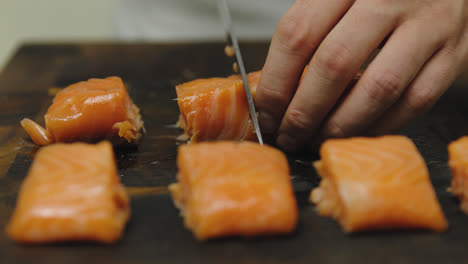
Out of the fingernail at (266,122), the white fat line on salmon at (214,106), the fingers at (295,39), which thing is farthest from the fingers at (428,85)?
the white fat line on salmon at (214,106)

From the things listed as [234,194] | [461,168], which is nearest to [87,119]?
[234,194]

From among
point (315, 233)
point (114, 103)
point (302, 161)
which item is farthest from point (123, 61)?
point (315, 233)

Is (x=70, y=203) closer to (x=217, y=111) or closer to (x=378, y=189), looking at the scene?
(x=217, y=111)

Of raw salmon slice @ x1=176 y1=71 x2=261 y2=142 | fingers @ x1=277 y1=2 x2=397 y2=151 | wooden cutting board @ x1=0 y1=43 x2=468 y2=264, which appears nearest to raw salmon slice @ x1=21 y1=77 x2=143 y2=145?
wooden cutting board @ x1=0 y1=43 x2=468 y2=264

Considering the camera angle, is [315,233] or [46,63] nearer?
[315,233]

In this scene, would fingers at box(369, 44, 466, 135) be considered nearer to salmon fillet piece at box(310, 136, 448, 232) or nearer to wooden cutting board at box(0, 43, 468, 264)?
salmon fillet piece at box(310, 136, 448, 232)

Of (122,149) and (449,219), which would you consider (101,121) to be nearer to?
(122,149)
